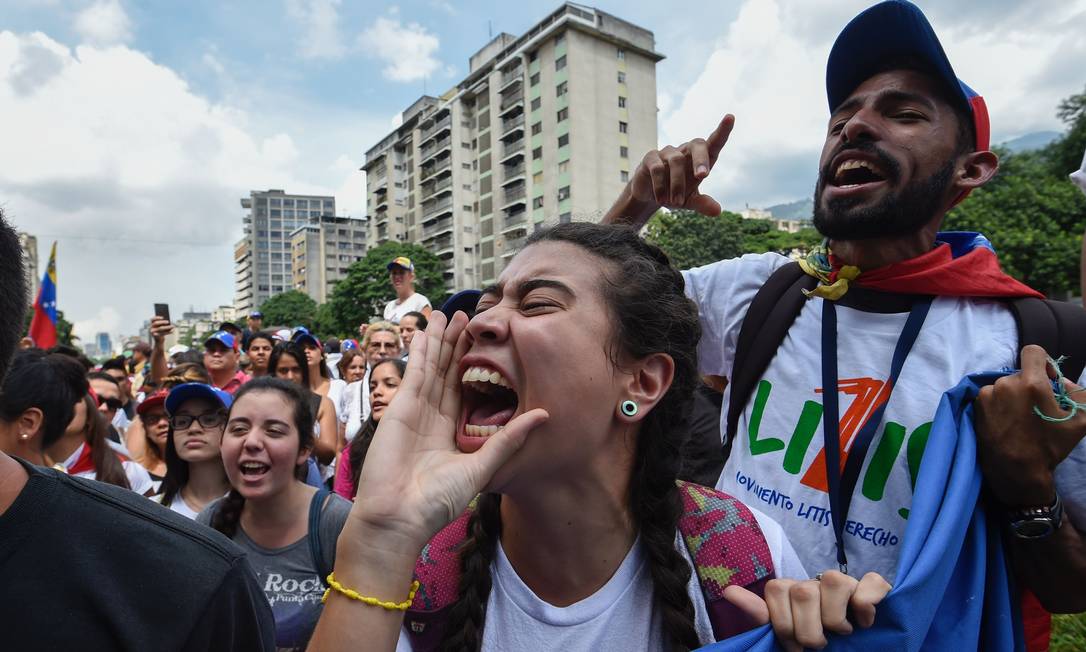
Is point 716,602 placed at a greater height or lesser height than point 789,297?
lesser

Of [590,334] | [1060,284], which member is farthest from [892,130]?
[1060,284]

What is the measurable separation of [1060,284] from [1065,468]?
92.0 ft

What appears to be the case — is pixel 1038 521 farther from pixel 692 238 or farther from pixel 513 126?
pixel 513 126

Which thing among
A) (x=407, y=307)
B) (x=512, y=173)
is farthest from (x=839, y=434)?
(x=512, y=173)

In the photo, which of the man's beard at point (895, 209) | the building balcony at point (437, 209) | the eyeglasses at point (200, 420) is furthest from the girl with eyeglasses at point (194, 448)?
the building balcony at point (437, 209)

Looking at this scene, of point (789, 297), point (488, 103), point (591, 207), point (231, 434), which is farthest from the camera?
point (488, 103)

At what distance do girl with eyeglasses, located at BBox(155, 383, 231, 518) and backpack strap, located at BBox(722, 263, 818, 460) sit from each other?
3.41m

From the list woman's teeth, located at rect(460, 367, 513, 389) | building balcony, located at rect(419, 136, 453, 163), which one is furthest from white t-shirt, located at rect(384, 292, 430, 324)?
building balcony, located at rect(419, 136, 453, 163)

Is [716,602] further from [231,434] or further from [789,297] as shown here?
[231,434]

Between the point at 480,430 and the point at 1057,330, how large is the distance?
1.54 m

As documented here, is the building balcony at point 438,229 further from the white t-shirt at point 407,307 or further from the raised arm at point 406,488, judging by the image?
the raised arm at point 406,488

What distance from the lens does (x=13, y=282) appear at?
47.3 inches

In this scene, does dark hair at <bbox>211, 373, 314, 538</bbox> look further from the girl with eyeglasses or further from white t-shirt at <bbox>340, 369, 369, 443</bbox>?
white t-shirt at <bbox>340, 369, 369, 443</bbox>

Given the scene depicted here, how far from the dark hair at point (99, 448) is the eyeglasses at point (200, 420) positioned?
44 cm
